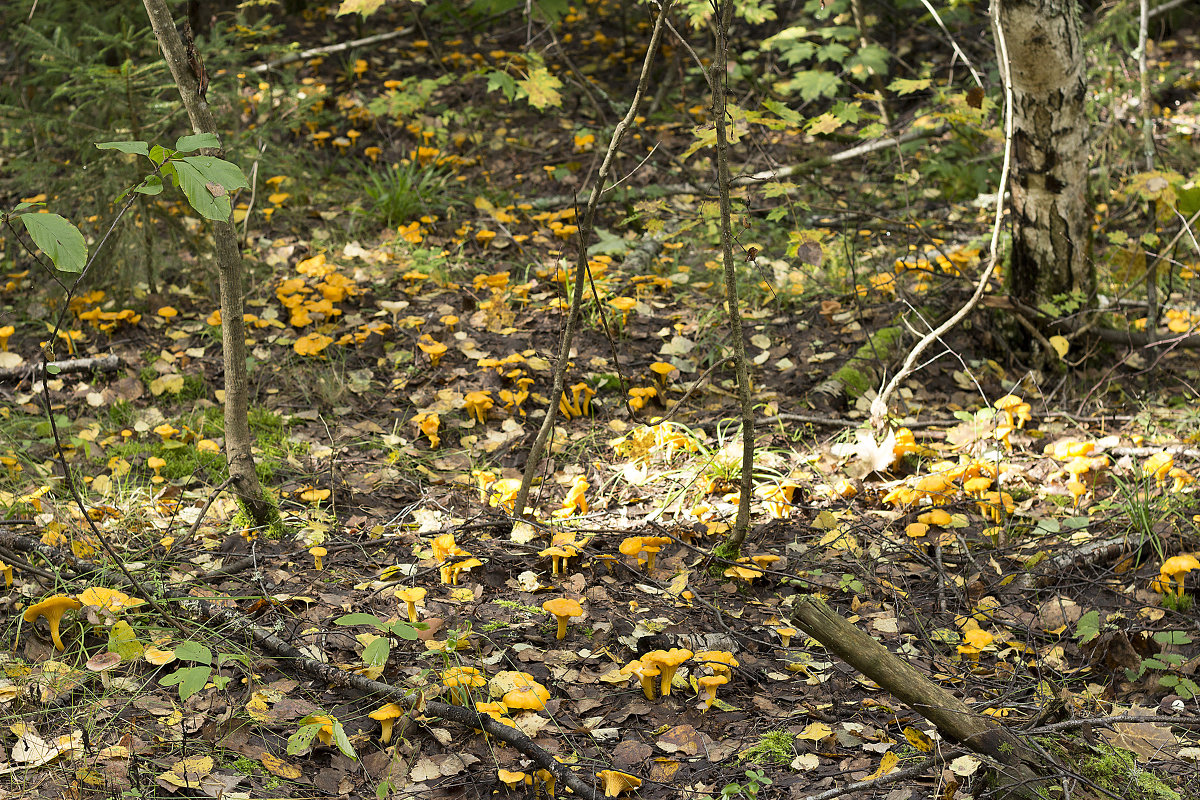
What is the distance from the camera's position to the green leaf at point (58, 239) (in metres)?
1.77

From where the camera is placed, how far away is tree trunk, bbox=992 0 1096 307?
3.76m

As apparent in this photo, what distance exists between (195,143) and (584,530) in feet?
6.12

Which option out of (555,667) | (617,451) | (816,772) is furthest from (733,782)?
(617,451)

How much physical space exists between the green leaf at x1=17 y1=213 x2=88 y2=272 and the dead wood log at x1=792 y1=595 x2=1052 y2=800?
1.81m

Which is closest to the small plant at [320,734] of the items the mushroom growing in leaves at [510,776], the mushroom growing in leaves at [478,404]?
the mushroom growing in leaves at [510,776]

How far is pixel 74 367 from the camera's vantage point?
13.8ft

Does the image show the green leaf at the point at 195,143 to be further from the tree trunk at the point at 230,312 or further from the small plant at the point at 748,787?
the small plant at the point at 748,787

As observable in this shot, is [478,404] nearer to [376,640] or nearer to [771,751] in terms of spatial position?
[376,640]

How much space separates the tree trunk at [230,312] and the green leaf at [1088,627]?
8.94ft

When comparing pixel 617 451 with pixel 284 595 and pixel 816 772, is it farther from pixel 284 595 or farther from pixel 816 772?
pixel 816 772

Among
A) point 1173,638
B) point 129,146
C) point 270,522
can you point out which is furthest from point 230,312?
point 1173,638

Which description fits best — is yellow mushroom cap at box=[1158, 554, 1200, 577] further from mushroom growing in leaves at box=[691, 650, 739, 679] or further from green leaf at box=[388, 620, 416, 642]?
green leaf at box=[388, 620, 416, 642]

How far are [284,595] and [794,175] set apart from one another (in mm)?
4736

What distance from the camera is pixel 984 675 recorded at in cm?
256
